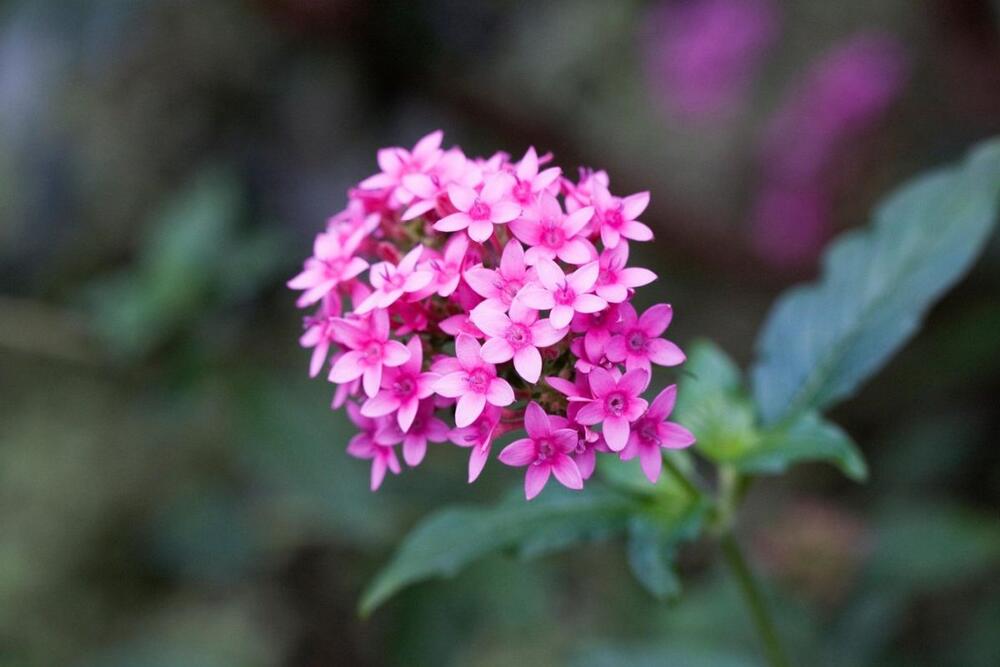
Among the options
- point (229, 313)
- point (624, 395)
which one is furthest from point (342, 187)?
point (624, 395)

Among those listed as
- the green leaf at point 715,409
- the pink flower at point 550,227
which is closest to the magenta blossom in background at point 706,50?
the green leaf at point 715,409

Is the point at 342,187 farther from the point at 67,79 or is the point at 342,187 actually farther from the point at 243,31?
the point at 67,79

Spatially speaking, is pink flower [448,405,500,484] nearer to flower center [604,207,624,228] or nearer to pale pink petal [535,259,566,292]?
pale pink petal [535,259,566,292]

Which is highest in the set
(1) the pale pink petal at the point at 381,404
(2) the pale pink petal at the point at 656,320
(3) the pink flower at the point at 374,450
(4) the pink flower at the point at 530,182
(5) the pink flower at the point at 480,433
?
(4) the pink flower at the point at 530,182

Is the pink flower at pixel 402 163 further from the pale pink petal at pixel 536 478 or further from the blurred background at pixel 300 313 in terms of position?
the blurred background at pixel 300 313

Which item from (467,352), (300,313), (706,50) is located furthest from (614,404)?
(706,50)
